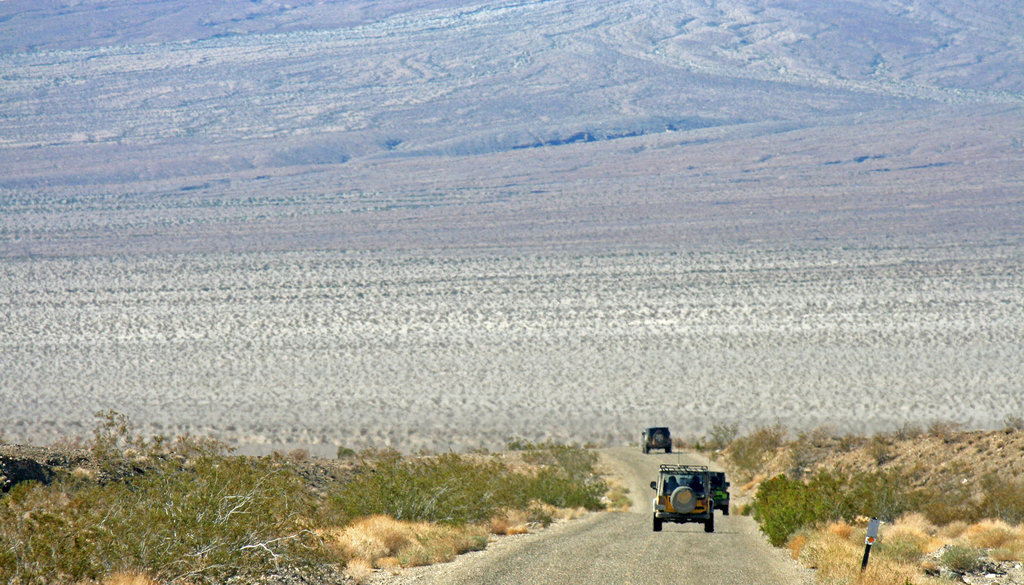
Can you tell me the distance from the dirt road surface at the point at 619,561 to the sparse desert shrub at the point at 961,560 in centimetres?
148

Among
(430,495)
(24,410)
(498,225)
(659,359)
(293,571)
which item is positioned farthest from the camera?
(498,225)

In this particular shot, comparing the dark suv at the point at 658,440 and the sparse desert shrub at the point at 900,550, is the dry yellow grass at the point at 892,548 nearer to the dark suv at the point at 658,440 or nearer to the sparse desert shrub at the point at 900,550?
the sparse desert shrub at the point at 900,550

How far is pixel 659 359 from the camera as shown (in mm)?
41469

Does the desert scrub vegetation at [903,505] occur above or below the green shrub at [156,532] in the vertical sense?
below

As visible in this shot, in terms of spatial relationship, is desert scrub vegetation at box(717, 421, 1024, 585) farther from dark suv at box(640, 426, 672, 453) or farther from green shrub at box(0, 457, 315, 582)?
green shrub at box(0, 457, 315, 582)

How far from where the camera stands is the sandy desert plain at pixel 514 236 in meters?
37.3

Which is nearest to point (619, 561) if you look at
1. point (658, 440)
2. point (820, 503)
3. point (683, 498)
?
point (683, 498)

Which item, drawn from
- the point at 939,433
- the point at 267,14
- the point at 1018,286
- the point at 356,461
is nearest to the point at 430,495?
the point at 356,461

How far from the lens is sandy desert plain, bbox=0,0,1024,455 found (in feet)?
123

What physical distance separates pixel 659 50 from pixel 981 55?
45.4 m

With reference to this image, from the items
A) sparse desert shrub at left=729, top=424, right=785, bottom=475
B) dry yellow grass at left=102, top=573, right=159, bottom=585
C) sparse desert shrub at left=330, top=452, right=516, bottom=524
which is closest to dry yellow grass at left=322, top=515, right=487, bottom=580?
sparse desert shrub at left=330, top=452, right=516, bottom=524

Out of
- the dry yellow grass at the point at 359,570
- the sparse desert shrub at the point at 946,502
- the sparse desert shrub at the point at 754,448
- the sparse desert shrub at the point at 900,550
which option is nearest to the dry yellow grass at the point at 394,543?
the dry yellow grass at the point at 359,570

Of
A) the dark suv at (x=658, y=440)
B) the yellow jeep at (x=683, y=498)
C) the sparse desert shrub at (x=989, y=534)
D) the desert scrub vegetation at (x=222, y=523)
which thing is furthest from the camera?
the dark suv at (x=658, y=440)

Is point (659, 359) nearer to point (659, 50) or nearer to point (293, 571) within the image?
point (293, 571)
